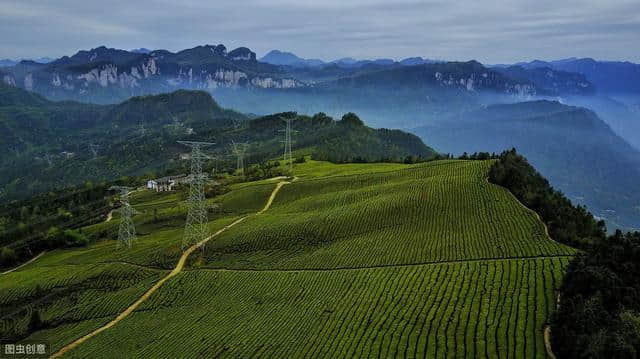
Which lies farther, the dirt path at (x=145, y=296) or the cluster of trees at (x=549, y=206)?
the cluster of trees at (x=549, y=206)

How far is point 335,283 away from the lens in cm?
7425

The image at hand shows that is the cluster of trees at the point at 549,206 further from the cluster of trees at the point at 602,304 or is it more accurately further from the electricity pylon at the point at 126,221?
the electricity pylon at the point at 126,221

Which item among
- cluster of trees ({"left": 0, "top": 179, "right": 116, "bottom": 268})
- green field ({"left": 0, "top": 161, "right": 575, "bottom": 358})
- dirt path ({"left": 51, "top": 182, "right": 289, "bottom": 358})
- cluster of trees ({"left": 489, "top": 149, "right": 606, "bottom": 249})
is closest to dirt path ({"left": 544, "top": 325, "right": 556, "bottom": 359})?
green field ({"left": 0, "top": 161, "right": 575, "bottom": 358})

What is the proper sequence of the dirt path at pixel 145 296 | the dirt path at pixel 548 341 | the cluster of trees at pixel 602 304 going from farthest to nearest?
the dirt path at pixel 145 296
the dirt path at pixel 548 341
the cluster of trees at pixel 602 304

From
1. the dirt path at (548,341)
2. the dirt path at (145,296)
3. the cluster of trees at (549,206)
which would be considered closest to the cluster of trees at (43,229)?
the dirt path at (145,296)

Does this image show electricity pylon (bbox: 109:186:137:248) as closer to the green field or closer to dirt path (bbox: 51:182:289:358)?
the green field

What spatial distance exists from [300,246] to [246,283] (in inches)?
700

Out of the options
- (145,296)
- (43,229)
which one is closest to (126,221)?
(145,296)

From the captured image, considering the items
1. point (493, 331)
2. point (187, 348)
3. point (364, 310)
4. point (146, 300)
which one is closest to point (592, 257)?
point (493, 331)

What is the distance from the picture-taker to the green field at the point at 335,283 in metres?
55.6

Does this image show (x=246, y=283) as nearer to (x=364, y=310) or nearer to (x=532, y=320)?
(x=364, y=310)

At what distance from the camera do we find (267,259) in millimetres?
92312

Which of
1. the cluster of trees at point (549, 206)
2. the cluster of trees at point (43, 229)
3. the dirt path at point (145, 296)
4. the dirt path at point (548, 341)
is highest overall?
the cluster of trees at point (549, 206)

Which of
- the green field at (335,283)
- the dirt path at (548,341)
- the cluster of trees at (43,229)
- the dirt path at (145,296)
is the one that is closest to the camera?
the dirt path at (548,341)
